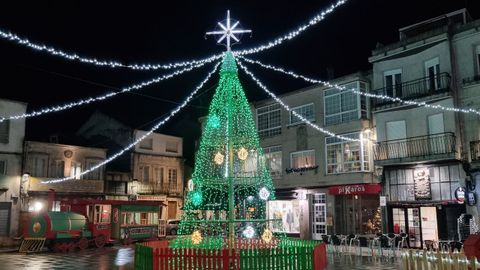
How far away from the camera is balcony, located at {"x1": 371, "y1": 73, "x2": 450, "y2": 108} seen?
26.2 meters

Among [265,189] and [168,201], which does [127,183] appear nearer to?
[168,201]

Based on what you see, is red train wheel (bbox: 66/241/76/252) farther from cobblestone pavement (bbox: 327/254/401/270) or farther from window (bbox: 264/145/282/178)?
cobblestone pavement (bbox: 327/254/401/270)

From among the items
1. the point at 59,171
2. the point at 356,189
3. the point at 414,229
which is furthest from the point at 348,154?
the point at 59,171

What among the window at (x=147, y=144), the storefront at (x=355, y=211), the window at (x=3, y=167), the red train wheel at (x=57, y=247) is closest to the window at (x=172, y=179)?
the window at (x=147, y=144)

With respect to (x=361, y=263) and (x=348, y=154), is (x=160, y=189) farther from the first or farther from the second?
(x=361, y=263)

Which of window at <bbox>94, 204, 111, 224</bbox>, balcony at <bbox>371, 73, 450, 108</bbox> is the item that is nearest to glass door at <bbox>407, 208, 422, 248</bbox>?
balcony at <bbox>371, 73, 450, 108</bbox>

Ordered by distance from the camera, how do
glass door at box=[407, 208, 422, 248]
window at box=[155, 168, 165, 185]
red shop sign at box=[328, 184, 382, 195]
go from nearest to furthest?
glass door at box=[407, 208, 422, 248] < red shop sign at box=[328, 184, 382, 195] < window at box=[155, 168, 165, 185]

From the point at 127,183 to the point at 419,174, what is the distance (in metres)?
26.8

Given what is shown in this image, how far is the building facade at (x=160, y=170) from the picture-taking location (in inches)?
1795

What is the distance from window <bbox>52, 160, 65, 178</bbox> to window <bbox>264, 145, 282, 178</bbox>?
1673cm

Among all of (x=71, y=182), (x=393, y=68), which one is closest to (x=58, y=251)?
(x=71, y=182)

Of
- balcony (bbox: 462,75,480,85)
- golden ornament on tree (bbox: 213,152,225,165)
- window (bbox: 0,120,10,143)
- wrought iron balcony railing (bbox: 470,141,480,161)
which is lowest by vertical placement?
golden ornament on tree (bbox: 213,152,225,165)

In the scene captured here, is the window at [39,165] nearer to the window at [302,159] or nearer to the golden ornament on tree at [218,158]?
the window at [302,159]

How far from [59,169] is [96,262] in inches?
759
